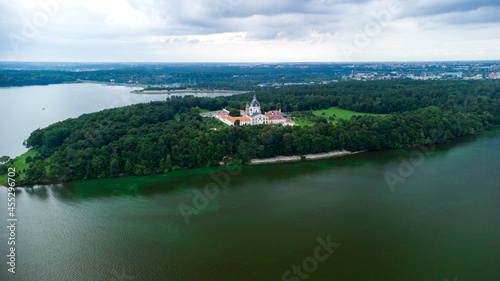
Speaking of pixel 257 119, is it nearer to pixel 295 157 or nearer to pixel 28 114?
pixel 295 157

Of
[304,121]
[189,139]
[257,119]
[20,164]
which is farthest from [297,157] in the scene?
[20,164]

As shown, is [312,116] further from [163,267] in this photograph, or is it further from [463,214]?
[163,267]

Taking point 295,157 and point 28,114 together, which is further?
point 28,114

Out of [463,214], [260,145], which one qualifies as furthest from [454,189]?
[260,145]
